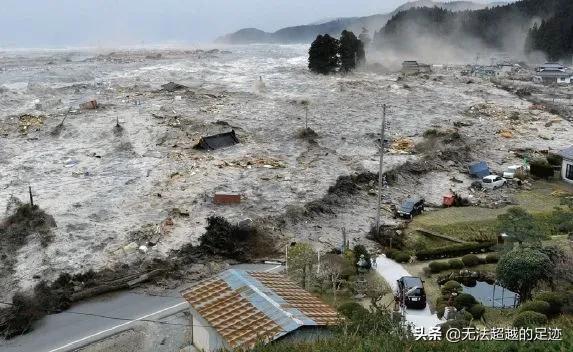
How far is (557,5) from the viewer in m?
108

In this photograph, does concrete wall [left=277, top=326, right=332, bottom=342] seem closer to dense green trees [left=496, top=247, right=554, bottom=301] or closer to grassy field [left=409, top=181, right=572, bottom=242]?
dense green trees [left=496, top=247, right=554, bottom=301]

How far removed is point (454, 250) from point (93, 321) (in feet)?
42.2

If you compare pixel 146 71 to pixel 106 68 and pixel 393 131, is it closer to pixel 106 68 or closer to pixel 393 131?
pixel 106 68

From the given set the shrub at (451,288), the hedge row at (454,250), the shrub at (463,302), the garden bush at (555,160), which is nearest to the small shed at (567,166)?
the garden bush at (555,160)

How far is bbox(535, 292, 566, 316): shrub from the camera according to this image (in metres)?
14.6

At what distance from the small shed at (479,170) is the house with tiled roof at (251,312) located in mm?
18889

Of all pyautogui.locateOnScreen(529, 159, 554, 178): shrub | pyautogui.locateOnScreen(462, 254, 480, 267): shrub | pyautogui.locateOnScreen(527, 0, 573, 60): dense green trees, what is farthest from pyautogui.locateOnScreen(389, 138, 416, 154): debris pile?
pyautogui.locateOnScreen(527, 0, 573, 60): dense green trees

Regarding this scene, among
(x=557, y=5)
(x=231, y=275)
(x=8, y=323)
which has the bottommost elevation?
(x=8, y=323)

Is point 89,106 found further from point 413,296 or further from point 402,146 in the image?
point 413,296

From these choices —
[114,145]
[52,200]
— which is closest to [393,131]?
[114,145]

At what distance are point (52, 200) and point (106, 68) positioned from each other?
5340 cm

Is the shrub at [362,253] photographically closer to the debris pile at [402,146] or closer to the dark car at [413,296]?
the dark car at [413,296]

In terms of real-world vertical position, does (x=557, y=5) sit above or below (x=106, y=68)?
above

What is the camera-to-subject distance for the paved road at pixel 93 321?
1557 cm
